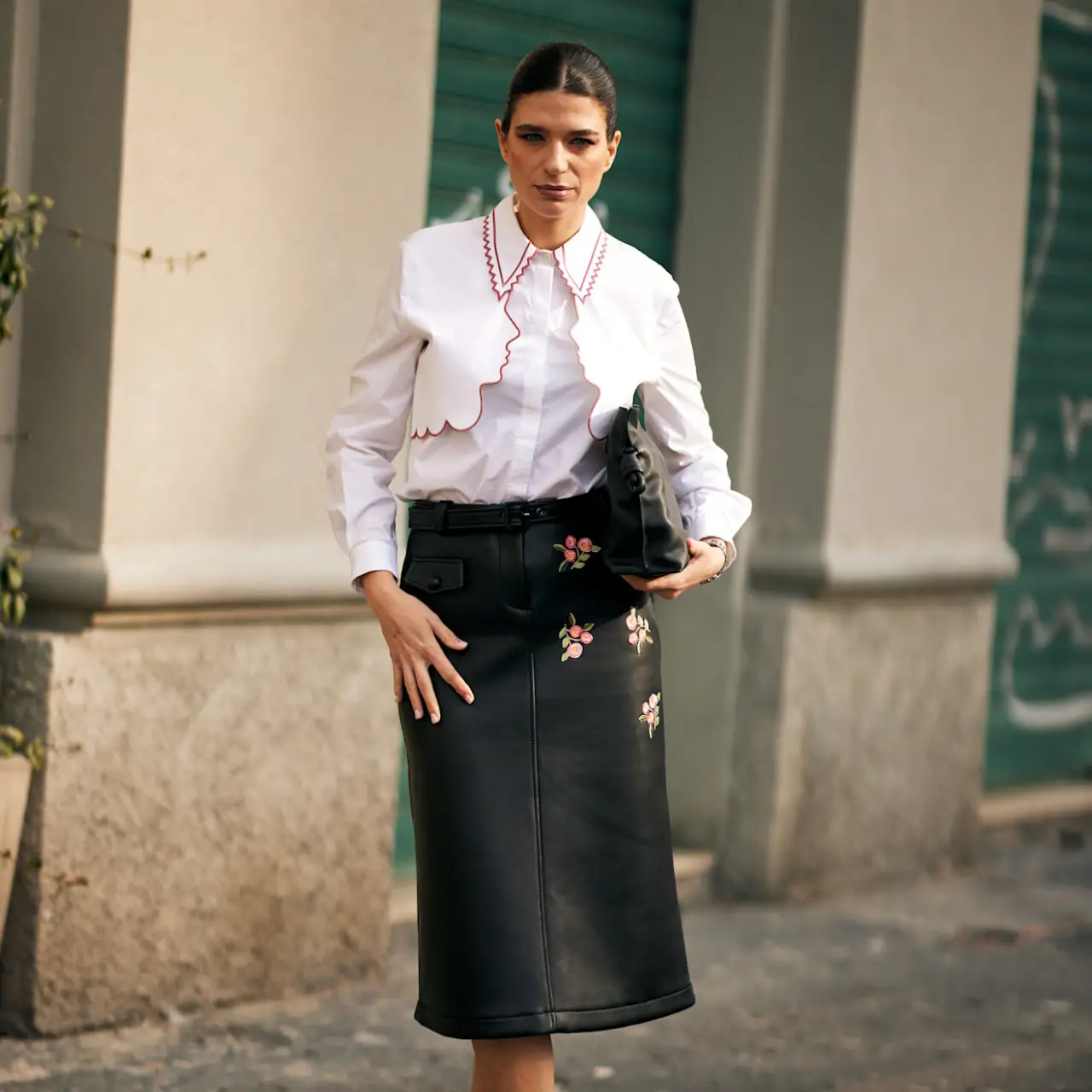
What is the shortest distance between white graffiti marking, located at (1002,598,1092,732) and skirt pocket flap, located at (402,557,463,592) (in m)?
4.64

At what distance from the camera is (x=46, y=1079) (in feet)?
13.1

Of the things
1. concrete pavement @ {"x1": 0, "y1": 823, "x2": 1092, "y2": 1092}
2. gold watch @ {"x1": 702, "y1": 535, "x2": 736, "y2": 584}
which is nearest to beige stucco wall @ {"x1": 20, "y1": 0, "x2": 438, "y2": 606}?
concrete pavement @ {"x1": 0, "y1": 823, "x2": 1092, "y2": 1092}

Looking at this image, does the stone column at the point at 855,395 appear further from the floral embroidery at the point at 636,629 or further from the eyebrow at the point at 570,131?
the eyebrow at the point at 570,131

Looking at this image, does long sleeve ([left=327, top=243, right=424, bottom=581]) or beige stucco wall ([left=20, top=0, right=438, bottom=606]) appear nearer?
long sleeve ([left=327, top=243, right=424, bottom=581])

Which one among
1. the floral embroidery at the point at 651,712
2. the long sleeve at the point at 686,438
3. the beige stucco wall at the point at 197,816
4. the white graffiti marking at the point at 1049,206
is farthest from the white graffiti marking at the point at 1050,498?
the floral embroidery at the point at 651,712

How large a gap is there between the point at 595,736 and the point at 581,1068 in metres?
1.55

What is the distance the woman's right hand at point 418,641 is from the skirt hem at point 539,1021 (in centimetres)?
48

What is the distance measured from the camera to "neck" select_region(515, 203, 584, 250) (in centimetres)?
305

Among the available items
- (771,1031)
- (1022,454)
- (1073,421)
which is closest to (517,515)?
(771,1031)

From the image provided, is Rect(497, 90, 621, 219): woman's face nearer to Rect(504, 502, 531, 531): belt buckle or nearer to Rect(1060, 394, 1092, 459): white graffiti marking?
Rect(504, 502, 531, 531): belt buckle

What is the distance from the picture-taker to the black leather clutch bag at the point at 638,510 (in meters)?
2.93

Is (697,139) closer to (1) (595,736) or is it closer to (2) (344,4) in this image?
(2) (344,4)

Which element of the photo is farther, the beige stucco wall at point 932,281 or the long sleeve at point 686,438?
the beige stucco wall at point 932,281

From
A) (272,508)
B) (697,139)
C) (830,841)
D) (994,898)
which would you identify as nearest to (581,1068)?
(272,508)
